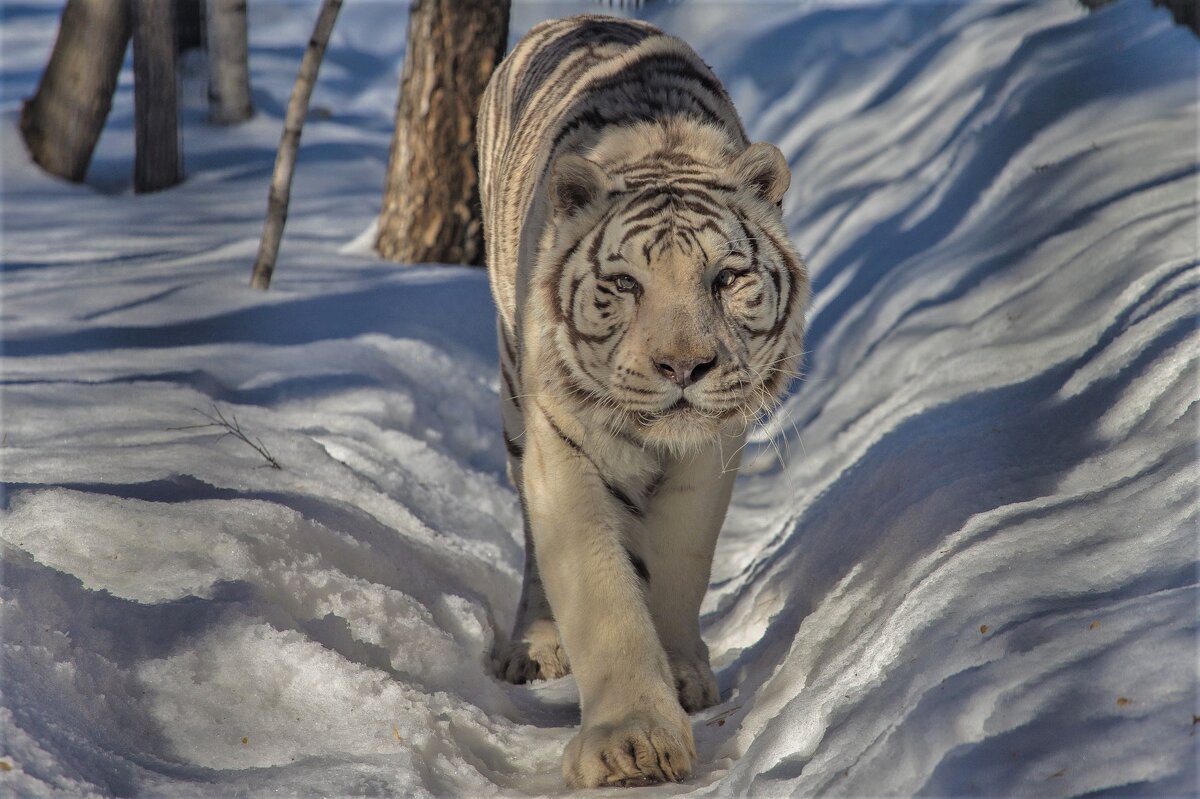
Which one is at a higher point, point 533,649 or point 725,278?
point 725,278

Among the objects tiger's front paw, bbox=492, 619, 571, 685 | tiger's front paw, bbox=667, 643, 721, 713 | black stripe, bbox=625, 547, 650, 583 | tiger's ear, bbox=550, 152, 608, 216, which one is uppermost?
tiger's ear, bbox=550, 152, 608, 216

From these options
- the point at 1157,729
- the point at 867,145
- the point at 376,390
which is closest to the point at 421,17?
the point at 376,390

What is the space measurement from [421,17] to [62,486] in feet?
12.9

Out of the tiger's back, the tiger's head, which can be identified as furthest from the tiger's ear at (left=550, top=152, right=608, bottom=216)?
the tiger's back

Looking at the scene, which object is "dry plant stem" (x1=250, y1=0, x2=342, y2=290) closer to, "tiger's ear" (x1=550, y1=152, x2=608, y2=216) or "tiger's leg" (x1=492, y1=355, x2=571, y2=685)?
"tiger's leg" (x1=492, y1=355, x2=571, y2=685)

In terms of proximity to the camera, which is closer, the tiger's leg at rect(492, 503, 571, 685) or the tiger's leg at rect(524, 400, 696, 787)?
the tiger's leg at rect(524, 400, 696, 787)

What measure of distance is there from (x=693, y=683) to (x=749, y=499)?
7.12ft

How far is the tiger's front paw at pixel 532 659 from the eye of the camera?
3201mm

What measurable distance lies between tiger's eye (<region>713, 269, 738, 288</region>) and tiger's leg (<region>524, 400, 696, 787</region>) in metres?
0.51

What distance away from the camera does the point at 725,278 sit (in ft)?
8.69

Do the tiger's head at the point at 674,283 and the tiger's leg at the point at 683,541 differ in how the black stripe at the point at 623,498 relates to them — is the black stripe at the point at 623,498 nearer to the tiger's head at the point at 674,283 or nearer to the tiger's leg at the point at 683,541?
the tiger's leg at the point at 683,541

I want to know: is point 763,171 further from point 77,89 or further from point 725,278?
point 77,89

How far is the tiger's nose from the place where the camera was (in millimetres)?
2494

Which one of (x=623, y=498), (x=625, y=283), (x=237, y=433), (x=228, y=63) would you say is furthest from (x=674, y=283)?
(x=228, y=63)
